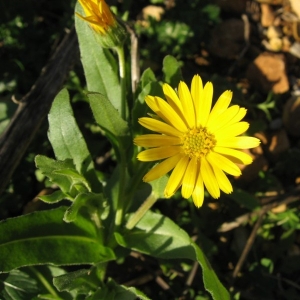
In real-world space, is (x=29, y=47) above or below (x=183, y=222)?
above

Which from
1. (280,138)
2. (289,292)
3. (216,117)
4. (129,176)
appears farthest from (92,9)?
(289,292)

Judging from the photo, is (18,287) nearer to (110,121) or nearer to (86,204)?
(86,204)

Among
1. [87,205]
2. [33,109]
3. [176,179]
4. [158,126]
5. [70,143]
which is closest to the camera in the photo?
[176,179]

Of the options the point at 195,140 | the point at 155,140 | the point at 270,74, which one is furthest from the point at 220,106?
the point at 270,74

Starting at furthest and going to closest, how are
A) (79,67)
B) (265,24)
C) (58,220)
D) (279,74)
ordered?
(265,24)
(279,74)
(79,67)
(58,220)

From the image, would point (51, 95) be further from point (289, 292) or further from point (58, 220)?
point (289, 292)

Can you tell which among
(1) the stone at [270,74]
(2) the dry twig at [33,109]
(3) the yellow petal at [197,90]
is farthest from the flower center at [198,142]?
(1) the stone at [270,74]
